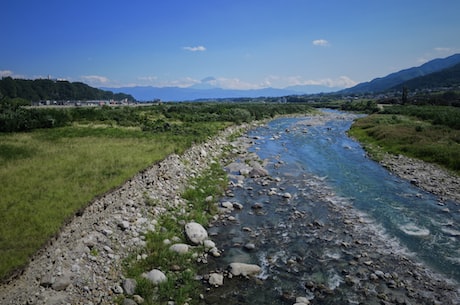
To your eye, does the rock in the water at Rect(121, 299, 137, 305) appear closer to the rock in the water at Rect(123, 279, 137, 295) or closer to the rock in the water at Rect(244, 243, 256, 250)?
the rock in the water at Rect(123, 279, 137, 295)

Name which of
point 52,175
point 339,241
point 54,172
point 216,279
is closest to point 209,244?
point 216,279

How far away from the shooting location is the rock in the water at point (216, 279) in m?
9.00

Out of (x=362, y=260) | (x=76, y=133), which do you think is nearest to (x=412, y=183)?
(x=362, y=260)

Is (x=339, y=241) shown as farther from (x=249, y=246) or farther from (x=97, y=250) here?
(x=97, y=250)

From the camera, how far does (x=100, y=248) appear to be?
30.9 ft

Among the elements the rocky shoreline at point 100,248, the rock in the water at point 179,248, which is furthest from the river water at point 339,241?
the rock in the water at point 179,248

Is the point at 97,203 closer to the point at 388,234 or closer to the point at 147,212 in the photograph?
the point at 147,212

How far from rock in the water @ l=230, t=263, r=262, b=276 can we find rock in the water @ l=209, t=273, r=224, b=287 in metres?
0.48

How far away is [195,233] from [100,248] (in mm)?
3659

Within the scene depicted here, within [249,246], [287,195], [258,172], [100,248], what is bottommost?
[249,246]

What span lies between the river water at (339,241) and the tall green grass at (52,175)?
5463 millimetres

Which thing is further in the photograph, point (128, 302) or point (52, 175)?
point (52, 175)

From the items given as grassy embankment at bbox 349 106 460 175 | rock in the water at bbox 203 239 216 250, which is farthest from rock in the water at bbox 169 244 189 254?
grassy embankment at bbox 349 106 460 175

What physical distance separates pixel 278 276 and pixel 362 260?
10.9 feet
